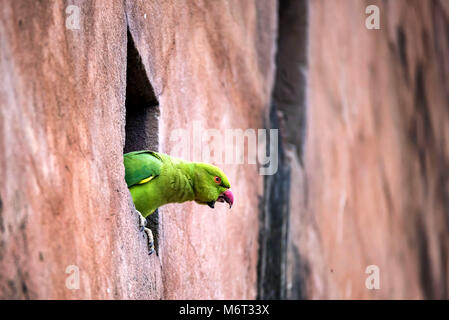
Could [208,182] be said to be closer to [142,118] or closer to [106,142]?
[142,118]

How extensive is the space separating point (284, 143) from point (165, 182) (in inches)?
124

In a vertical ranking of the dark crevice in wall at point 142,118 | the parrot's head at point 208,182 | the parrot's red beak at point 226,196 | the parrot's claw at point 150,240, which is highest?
the dark crevice in wall at point 142,118

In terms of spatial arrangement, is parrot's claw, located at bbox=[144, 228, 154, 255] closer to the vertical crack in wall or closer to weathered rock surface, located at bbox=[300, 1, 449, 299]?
the vertical crack in wall

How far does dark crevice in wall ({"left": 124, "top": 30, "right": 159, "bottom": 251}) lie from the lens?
411 cm

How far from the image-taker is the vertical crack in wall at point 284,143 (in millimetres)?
6273

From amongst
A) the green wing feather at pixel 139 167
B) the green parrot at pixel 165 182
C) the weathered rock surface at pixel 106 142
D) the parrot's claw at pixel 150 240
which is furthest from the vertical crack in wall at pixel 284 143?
the green wing feather at pixel 139 167

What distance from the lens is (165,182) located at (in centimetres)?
392

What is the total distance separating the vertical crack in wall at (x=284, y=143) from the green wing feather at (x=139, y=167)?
2446mm

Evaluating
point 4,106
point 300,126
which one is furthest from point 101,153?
point 300,126

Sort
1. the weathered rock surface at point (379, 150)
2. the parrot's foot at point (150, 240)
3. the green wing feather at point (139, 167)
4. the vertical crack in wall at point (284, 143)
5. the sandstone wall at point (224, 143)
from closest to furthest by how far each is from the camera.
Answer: the sandstone wall at point (224, 143) < the green wing feather at point (139, 167) < the parrot's foot at point (150, 240) < the vertical crack in wall at point (284, 143) < the weathered rock surface at point (379, 150)

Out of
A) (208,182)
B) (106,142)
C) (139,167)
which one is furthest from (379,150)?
(106,142)

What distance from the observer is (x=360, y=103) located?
9.45m

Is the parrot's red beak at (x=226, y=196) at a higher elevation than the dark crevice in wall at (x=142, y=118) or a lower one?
lower

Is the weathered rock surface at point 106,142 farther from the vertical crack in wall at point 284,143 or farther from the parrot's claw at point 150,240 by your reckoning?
the vertical crack in wall at point 284,143
